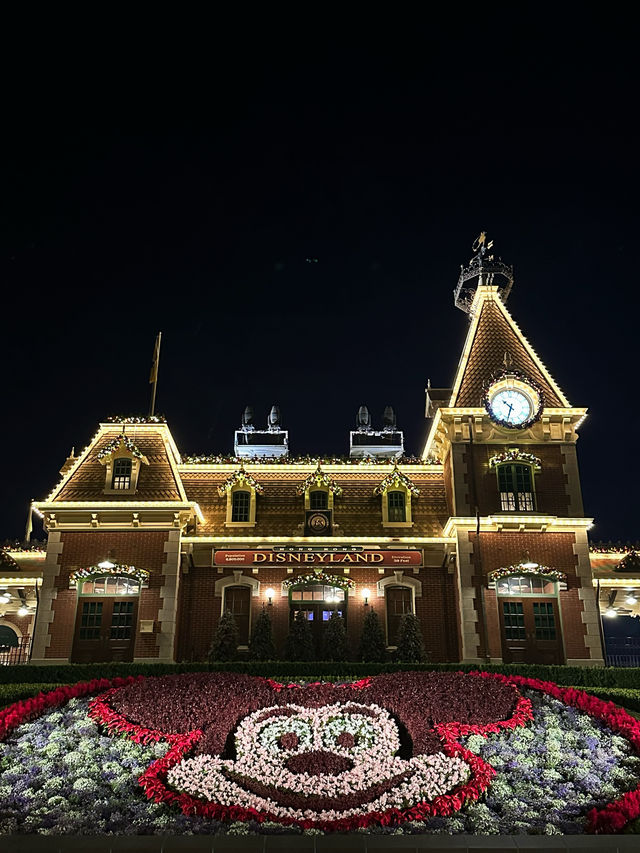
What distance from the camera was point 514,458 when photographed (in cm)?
2702

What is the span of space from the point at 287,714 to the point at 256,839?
568 cm

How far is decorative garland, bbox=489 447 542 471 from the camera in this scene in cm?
2694

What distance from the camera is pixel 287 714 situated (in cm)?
1412

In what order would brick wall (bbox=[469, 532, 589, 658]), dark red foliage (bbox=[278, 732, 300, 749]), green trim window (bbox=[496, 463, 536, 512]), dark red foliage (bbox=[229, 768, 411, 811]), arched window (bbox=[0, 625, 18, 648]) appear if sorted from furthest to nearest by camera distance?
arched window (bbox=[0, 625, 18, 648]) < green trim window (bbox=[496, 463, 536, 512]) < brick wall (bbox=[469, 532, 589, 658]) < dark red foliage (bbox=[278, 732, 300, 749]) < dark red foliage (bbox=[229, 768, 411, 811])

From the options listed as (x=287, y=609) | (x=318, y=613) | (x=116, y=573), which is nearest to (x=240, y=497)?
(x=287, y=609)

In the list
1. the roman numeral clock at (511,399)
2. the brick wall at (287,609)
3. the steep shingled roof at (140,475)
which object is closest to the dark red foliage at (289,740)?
the brick wall at (287,609)

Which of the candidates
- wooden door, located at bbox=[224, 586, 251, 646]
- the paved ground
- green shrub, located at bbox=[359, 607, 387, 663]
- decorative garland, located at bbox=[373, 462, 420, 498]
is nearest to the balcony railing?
wooden door, located at bbox=[224, 586, 251, 646]

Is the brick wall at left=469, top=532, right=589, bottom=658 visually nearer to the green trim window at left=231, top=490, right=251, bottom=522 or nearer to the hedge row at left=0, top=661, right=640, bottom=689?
the hedge row at left=0, top=661, right=640, bottom=689

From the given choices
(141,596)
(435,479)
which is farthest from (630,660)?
(141,596)

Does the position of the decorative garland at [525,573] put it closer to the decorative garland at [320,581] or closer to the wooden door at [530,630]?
the wooden door at [530,630]

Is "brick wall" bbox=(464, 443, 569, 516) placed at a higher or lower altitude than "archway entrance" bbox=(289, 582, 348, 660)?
higher

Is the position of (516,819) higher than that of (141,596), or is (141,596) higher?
(141,596)

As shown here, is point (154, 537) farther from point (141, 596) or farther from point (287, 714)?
point (287, 714)

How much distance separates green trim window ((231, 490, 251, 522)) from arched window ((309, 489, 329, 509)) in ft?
7.83
